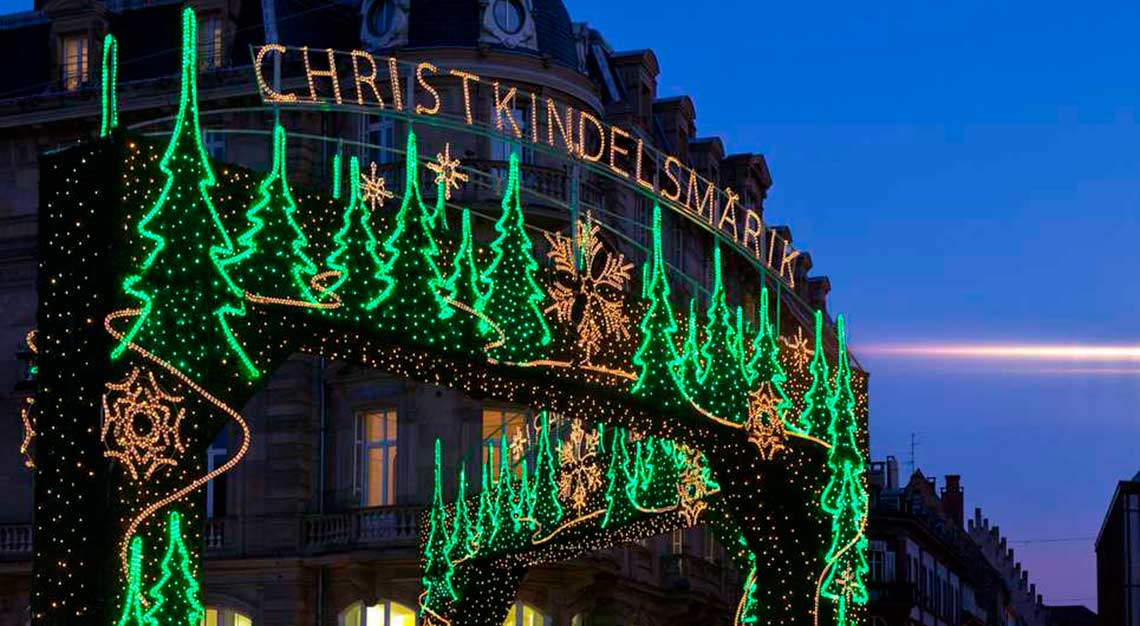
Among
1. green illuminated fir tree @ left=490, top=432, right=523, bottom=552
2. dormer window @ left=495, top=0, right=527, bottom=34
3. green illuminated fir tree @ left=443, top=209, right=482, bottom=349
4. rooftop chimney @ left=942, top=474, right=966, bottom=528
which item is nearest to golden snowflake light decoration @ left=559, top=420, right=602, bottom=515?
green illuminated fir tree @ left=490, top=432, right=523, bottom=552

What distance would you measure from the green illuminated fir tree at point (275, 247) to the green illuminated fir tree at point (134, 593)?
1.84m

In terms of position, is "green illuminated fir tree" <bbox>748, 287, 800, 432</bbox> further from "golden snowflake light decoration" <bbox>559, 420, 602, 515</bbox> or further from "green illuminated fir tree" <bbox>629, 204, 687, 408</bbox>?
"golden snowflake light decoration" <bbox>559, 420, 602, 515</bbox>

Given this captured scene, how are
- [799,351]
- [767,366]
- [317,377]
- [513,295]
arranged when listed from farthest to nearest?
[317,377] < [799,351] < [767,366] < [513,295]

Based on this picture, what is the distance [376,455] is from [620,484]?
14418mm

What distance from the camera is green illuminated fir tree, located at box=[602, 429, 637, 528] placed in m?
19.7

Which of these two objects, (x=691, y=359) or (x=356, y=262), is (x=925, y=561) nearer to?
(x=691, y=359)

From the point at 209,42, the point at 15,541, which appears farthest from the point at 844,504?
the point at 209,42

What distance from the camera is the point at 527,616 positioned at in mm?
33406

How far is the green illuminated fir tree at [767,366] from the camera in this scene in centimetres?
1702

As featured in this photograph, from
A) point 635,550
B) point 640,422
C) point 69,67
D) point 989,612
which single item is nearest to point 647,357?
point 640,422

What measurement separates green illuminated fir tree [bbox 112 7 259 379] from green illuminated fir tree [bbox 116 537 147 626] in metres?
1.19

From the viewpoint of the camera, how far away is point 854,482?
1820 centimetres

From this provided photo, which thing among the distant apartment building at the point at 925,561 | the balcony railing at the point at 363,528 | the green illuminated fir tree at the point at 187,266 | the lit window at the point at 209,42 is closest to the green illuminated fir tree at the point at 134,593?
the green illuminated fir tree at the point at 187,266

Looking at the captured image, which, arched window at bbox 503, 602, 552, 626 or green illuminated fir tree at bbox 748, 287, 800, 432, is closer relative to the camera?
green illuminated fir tree at bbox 748, 287, 800, 432
